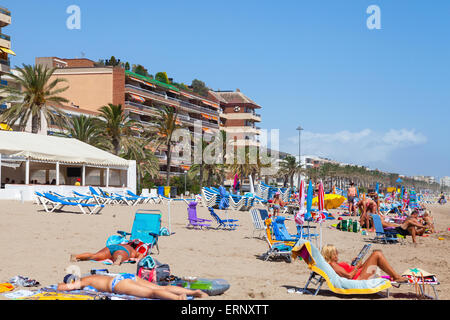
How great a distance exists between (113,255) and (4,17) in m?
48.2

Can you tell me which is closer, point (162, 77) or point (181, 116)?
point (181, 116)

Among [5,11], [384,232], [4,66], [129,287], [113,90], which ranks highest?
[5,11]

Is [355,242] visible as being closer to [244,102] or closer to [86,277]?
[86,277]

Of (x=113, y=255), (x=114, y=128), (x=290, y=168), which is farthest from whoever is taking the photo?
(x=290, y=168)

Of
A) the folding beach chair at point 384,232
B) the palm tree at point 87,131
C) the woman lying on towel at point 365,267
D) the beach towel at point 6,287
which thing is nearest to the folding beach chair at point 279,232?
the woman lying on towel at point 365,267

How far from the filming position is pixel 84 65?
60.2m

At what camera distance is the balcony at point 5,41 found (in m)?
49.2

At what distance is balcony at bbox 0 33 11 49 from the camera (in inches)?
1935

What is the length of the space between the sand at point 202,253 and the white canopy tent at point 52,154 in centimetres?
892

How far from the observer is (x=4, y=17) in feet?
163

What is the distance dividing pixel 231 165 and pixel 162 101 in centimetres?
1148

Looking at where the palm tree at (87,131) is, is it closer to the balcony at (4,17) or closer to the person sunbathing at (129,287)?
the balcony at (4,17)

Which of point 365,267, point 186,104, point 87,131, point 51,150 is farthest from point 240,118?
point 365,267

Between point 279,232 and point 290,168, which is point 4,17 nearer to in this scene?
point 279,232
